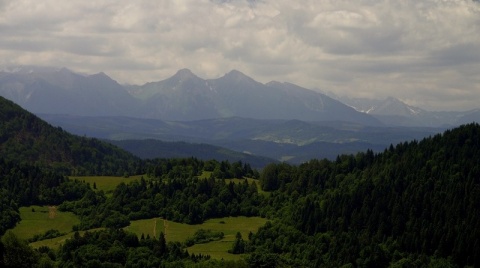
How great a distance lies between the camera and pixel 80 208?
646ft

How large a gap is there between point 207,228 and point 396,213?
48703 millimetres

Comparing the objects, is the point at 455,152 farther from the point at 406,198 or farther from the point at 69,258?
the point at 69,258

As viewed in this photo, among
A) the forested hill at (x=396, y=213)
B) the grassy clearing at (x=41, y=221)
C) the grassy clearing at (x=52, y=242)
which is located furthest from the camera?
the grassy clearing at (x=41, y=221)

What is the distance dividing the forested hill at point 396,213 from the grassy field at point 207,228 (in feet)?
22.8

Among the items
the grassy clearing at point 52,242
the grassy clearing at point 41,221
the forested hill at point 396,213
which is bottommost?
the grassy clearing at point 52,242

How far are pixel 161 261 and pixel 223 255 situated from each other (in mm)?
19181

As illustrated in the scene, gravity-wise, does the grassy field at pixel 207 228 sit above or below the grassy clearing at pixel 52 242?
above

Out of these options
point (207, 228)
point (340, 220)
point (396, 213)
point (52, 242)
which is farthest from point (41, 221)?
point (396, 213)

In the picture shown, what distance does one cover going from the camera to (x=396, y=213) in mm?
161625

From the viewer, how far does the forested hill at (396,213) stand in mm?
146500

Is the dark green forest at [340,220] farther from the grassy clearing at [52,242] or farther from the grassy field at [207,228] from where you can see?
the grassy clearing at [52,242]

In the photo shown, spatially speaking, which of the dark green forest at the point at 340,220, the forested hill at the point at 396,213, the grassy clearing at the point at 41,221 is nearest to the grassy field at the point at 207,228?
the dark green forest at the point at 340,220

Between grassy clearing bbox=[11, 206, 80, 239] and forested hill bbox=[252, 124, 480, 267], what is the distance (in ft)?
165

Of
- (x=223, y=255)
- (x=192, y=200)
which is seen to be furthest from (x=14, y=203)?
(x=223, y=255)
